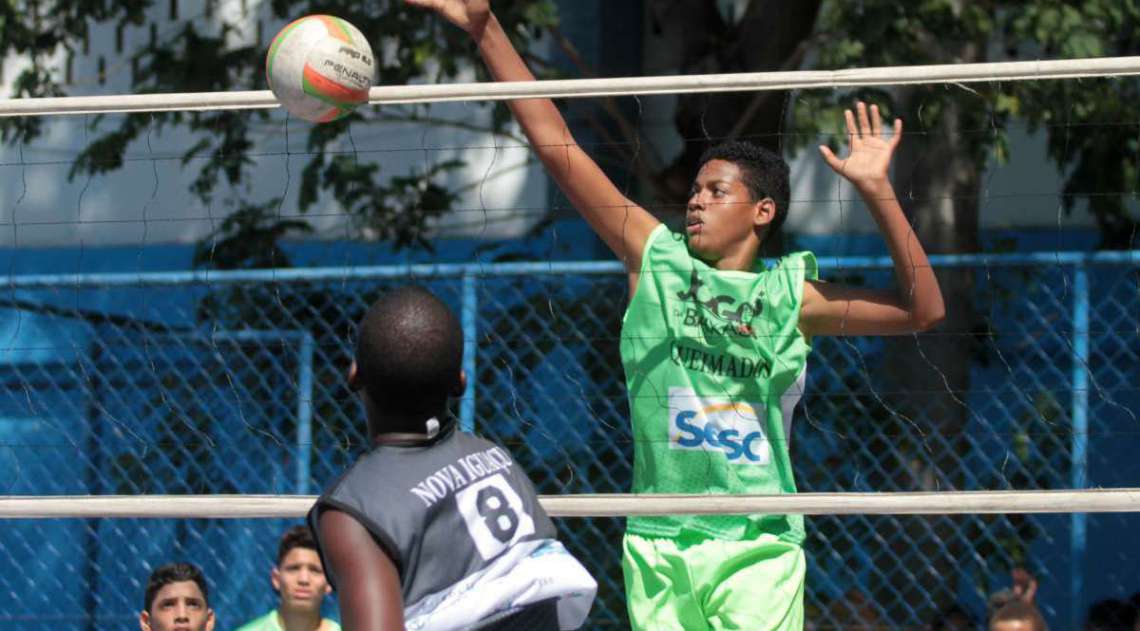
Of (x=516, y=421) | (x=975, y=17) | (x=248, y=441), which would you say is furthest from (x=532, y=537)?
(x=975, y=17)

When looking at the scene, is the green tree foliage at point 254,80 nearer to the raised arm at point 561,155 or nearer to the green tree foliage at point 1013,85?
the green tree foliage at point 1013,85

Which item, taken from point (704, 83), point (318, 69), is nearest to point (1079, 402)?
point (704, 83)

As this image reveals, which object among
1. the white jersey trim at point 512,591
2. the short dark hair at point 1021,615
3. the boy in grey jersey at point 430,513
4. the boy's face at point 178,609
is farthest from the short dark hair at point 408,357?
the short dark hair at point 1021,615

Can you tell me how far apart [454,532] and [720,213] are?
1.79 m

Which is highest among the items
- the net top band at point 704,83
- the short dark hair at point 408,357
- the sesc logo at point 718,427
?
the net top band at point 704,83

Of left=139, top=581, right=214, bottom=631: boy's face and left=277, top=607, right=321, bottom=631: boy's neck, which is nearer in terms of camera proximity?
left=139, top=581, right=214, bottom=631: boy's face

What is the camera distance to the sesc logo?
4.32 m

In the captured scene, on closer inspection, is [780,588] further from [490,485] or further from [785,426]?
[490,485]

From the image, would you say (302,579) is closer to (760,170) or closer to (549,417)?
(549,417)

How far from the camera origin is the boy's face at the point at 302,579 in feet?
19.6

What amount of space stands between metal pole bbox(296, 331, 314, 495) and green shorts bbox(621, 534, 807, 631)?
7.77 feet

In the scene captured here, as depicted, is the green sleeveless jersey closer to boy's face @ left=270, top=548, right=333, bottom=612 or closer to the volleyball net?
the volleyball net

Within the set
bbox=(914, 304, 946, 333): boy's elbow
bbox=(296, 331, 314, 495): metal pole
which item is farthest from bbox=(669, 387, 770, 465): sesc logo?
bbox=(296, 331, 314, 495): metal pole

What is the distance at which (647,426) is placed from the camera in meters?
4.37
